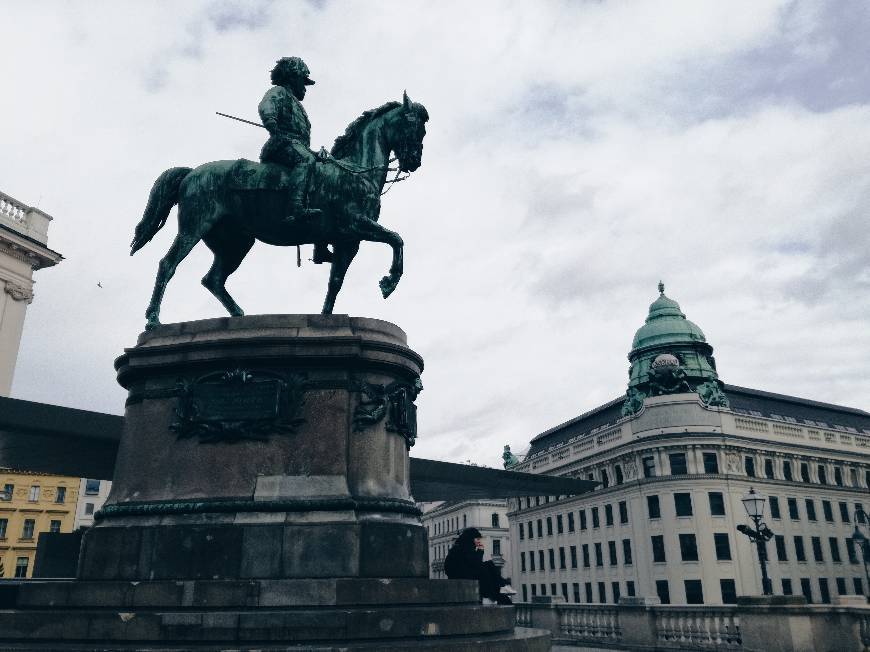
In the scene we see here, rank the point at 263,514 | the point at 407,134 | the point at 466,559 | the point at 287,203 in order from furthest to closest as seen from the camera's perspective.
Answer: the point at 407,134 < the point at 466,559 < the point at 287,203 < the point at 263,514

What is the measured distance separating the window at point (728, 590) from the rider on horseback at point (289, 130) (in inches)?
2281

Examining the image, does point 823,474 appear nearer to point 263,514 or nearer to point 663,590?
point 663,590

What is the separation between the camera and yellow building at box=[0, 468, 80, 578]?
6047cm

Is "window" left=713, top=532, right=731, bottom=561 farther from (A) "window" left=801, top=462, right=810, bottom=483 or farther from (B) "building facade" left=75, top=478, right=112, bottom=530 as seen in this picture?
(B) "building facade" left=75, top=478, right=112, bottom=530

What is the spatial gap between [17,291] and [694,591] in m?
53.1

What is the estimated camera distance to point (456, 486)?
73.2 feet

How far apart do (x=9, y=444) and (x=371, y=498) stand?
11.5 meters

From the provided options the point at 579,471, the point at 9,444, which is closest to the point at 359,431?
the point at 9,444

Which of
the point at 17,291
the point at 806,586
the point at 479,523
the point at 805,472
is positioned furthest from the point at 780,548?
the point at 17,291

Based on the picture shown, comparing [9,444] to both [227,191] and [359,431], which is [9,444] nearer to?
[227,191]

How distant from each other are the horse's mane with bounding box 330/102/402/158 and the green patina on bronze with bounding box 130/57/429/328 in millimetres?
15

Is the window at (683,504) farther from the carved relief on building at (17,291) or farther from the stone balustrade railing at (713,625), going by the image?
the carved relief on building at (17,291)

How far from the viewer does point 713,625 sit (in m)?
18.3

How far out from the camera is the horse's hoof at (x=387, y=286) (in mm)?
9961
